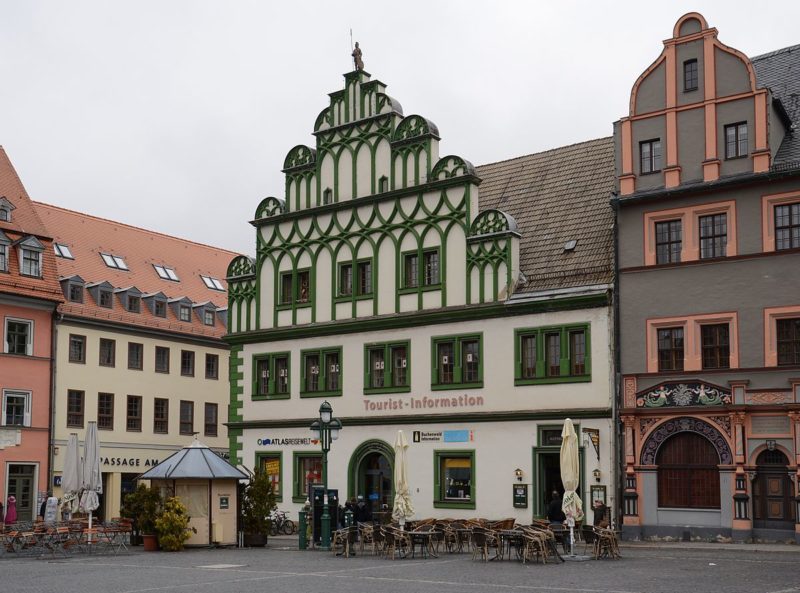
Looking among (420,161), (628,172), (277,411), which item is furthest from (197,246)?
(628,172)

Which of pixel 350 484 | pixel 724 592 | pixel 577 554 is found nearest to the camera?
pixel 724 592

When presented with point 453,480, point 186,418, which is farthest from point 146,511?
point 186,418

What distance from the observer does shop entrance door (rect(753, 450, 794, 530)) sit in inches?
1252

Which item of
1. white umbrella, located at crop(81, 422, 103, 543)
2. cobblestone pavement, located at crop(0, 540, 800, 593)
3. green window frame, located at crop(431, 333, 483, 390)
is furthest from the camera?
green window frame, located at crop(431, 333, 483, 390)

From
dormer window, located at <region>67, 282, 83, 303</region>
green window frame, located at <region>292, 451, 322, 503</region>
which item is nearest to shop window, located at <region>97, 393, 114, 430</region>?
dormer window, located at <region>67, 282, 83, 303</region>

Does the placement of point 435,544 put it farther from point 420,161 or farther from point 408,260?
point 420,161

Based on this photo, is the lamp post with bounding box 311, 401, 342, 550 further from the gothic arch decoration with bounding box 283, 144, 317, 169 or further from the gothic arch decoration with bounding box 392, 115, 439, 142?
A: the gothic arch decoration with bounding box 283, 144, 317, 169

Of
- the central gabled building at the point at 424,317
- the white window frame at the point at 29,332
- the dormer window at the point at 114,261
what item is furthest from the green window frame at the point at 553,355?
the dormer window at the point at 114,261

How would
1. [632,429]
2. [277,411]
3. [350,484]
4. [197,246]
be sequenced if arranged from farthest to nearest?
1. [197,246]
2. [277,411]
3. [350,484]
4. [632,429]

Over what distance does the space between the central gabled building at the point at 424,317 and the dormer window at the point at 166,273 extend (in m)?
15.5

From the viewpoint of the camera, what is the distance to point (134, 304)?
57.1 meters

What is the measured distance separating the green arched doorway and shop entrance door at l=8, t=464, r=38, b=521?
15.8m

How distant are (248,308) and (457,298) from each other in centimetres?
1052

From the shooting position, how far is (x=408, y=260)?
41250 millimetres
